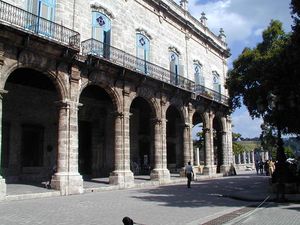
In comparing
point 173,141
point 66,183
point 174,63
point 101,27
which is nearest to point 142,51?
point 101,27

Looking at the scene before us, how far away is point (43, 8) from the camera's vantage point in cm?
1609

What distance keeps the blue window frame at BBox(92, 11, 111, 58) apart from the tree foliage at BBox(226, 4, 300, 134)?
22.4 ft

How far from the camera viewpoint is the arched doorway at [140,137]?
2514 centimetres

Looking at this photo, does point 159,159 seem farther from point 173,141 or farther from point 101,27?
point 101,27

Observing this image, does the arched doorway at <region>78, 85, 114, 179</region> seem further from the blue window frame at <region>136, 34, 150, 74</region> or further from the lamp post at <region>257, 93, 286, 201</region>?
the lamp post at <region>257, 93, 286, 201</region>

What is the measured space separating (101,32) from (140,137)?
30.6 feet

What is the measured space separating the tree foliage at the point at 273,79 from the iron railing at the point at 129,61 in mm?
4420

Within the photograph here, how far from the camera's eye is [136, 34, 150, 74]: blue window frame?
21125mm

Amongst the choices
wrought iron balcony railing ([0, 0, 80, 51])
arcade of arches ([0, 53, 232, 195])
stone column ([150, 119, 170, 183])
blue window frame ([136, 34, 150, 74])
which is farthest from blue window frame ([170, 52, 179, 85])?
wrought iron balcony railing ([0, 0, 80, 51])

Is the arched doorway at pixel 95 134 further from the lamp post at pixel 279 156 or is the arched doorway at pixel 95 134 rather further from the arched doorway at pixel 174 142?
the lamp post at pixel 279 156

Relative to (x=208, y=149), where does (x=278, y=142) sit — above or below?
below

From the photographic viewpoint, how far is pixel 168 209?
1098 cm

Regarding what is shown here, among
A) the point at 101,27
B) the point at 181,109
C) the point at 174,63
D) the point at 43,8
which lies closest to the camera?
the point at 43,8

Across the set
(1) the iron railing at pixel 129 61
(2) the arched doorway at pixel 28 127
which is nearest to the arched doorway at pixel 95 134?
(2) the arched doorway at pixel 28 127
